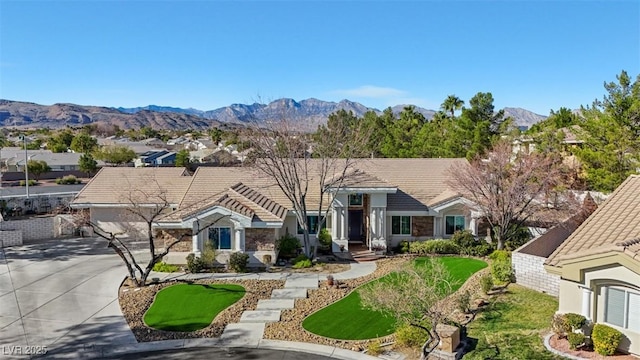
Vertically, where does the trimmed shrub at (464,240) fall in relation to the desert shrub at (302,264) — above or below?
above

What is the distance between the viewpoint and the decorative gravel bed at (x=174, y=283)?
17750 mm

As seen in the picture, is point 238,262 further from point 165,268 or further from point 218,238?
point 165,268

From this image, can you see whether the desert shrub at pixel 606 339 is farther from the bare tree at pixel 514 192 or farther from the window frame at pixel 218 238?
the window frame at pixel 218 238

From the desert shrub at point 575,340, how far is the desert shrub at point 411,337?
444 centimetres

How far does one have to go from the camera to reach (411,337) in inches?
633

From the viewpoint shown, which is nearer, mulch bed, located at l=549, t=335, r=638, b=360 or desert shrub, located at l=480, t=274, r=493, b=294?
mulch bed, located at l=549, t=335, r=638, b=360

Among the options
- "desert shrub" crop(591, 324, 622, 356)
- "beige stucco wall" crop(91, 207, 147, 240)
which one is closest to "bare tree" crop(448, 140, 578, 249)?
"desert shrub" crop(591, 324, 622, 356)

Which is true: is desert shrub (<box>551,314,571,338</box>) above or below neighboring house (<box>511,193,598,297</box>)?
below

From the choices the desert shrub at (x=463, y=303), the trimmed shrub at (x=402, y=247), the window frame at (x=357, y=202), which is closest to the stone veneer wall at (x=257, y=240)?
the window frame at (x=357, y=202)

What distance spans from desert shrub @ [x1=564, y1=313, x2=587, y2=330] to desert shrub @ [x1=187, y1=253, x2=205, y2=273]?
1774 centimetres

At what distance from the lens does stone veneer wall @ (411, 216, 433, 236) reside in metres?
31.2

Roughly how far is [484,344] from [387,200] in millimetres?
16128

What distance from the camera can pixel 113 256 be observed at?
29031 millimetres

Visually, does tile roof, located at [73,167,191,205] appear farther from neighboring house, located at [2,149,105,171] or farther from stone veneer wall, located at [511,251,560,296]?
neighboring house, located at [2,149,105,171]
